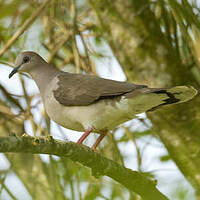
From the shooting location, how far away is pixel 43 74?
15.3 feet

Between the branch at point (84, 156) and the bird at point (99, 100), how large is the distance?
628 millimetres

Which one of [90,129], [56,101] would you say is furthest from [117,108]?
[56,101]

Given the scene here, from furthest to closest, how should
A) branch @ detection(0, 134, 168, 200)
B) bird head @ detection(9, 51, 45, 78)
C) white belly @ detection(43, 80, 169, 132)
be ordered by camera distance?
1. bird head @ detection(9, 51, 45, 78)
2. white belly @ detection(43, 80, 169, 132)
3. branch @ detection(0, 134, 168, 200)

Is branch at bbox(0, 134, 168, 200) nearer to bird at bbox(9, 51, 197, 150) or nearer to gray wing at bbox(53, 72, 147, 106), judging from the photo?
bird at bbox(9, 51, 197, 150)

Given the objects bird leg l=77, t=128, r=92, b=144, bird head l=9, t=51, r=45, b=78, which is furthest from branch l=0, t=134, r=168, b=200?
bird head l=9, t=51, r=45, b=78

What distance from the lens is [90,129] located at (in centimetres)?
381

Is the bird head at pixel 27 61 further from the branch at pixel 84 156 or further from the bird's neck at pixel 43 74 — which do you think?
the branch at pixel 84 156

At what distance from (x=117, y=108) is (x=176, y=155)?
49.5 inches

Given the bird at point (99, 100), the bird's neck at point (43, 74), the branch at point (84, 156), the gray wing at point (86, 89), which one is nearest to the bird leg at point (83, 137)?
the bird at point (99, 100)

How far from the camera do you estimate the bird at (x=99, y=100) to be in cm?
357

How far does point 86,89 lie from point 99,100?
0.20 m

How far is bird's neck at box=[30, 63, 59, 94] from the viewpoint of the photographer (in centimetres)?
450

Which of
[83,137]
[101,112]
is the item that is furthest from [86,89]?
[83,137]

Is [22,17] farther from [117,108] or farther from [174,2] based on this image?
[174,2]
